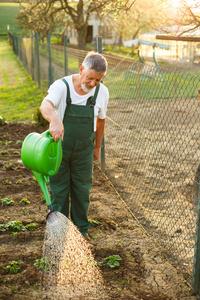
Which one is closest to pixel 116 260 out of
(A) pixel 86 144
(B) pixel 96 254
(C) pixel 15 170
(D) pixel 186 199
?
(B) pixel 96 254

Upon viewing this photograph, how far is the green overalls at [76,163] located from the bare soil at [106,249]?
0.40m

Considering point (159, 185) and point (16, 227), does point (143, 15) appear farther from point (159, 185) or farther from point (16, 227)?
point (16, 227)

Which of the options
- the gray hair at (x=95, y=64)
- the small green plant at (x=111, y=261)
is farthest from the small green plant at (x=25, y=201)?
the gray hair at (x=95, y=64)

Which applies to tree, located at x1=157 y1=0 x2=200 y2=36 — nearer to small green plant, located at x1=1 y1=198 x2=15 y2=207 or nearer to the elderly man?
the elderly man

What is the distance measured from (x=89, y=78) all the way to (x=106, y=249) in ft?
5.13

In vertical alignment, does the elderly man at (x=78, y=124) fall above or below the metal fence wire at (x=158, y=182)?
above

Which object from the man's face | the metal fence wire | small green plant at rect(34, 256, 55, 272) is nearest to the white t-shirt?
the man's face

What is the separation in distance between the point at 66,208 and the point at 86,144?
2.34 ft

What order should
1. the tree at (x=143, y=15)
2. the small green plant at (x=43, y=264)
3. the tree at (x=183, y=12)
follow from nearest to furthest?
the small green plant at (x=43, y=264) → the tree at (x=183, y=12) → the tree at (x=143, y=15)

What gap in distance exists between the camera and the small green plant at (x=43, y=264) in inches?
114

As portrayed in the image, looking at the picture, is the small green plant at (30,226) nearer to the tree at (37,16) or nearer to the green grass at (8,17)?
the tree at (37,16)

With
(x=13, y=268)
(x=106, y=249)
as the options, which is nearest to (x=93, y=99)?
(x=106, y=249)

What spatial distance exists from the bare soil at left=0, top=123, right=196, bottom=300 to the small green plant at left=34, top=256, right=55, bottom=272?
38 mm

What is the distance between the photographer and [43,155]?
2.54 metres
